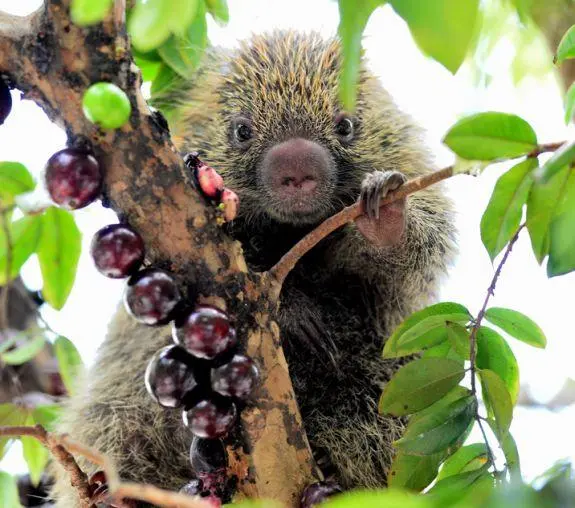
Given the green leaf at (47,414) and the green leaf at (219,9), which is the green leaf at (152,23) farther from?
the green leaf at (47,414)

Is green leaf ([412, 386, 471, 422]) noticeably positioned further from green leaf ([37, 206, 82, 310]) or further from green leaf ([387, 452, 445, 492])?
green leaf ([37, 206, 82, 310])

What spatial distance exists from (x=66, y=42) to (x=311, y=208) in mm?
983

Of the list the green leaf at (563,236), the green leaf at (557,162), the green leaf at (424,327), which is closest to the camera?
the green leaf at (557,162)

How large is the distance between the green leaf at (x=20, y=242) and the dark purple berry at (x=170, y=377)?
1.08 ft

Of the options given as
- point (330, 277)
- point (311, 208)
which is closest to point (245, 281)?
point (311, 208)

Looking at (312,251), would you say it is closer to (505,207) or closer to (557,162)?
(505,207)

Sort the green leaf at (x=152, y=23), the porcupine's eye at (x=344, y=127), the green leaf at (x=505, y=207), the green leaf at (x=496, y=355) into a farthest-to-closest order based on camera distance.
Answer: the porcupine's eye at (x=344, y=127) → the green leaf at (x=496, y=355) → the green leaf at (x=505, y=207) → the green leaf at (x=152, y=23)

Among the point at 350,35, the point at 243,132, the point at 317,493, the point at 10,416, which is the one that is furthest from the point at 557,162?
the point at 243,132

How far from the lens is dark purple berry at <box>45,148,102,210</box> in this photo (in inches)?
45.0

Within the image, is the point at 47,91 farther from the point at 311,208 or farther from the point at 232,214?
the point at 311,208

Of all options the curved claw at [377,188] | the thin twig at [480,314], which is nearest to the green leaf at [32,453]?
the curved claw at [377,188]

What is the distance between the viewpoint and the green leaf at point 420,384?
1278mm

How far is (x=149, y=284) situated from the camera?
1175 mm

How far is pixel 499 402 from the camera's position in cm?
123
